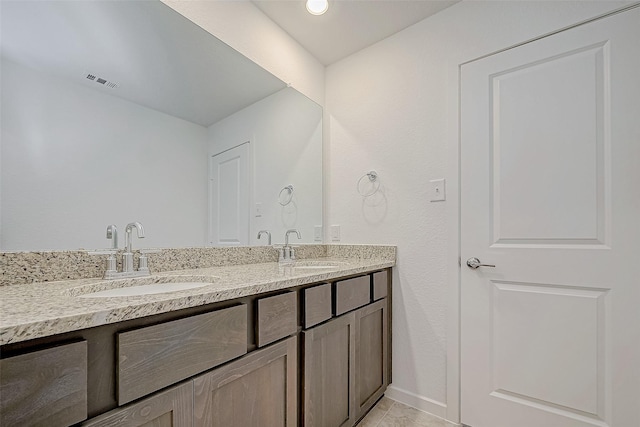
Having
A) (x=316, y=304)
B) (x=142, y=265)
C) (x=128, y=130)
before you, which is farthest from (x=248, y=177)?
(x=316, y=304)

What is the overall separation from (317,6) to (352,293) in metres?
1.55

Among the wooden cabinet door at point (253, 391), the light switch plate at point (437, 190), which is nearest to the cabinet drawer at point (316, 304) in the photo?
the wooden cabinet door at point (253, 391)

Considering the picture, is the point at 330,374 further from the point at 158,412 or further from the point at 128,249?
the point at 128,249

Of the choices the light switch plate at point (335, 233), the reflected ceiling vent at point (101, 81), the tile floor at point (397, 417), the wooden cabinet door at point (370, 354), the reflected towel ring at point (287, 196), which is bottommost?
the tile floor at point (397, 417)

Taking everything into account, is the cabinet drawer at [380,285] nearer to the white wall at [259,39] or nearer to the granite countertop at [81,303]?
the granite countertop at [81,303]

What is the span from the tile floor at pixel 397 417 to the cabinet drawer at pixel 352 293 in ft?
2.13

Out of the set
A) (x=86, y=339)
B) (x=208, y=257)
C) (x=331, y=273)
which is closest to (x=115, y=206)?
(x=208, y=257)

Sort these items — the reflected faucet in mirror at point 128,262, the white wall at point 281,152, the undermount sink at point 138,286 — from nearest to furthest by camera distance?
the undermount sink at point 138,286 → the reflected faucet in mirror at point 128,262 → the white wall at point 281,152

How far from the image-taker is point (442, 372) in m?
1.62

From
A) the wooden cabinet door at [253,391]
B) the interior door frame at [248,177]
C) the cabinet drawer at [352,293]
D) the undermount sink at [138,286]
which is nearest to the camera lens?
the wooden cabinet door at [253,391]

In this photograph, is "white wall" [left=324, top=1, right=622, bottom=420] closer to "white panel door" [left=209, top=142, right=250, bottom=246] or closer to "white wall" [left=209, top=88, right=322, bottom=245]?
"white wall" [left=209, top=88, right=322, bottom=245]

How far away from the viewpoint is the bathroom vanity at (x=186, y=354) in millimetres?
538

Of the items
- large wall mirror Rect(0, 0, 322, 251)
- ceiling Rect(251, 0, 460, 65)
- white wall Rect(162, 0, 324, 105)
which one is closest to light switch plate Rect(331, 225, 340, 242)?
large wall mirror Rect(0, 0, 322, 251)

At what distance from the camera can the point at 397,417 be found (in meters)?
1.61
